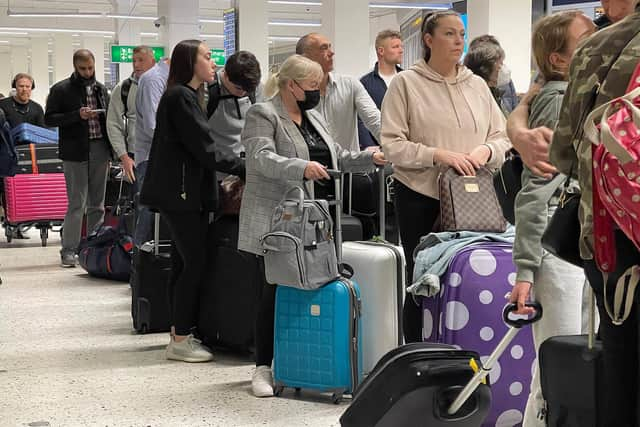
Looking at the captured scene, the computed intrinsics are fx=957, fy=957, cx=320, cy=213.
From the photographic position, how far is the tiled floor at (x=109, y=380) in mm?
3668

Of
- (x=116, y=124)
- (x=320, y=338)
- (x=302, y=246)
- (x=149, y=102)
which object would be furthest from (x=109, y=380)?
(x=116, y=124)

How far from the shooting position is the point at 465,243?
3281 millimetres

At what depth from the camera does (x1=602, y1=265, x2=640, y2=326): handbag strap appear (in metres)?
1.64

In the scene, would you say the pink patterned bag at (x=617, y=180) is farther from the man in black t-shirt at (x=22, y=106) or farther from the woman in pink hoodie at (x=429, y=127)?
the man in black t-shirt at (x=22, y=106)

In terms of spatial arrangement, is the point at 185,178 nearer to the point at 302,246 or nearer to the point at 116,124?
the point at 302,246

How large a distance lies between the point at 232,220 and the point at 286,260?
972 millimetres

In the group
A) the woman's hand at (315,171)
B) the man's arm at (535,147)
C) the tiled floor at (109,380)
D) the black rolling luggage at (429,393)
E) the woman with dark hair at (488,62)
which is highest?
the woman with dark hair at (488,62)

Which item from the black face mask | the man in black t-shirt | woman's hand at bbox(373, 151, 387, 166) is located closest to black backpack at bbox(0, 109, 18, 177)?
the man in black t-shirt

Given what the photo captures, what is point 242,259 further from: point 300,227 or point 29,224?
point 29,224

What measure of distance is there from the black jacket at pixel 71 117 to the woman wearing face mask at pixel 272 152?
415cm

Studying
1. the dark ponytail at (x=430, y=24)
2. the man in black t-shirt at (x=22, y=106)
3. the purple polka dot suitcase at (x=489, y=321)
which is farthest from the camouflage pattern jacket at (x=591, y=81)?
the man in black t-shirt at (x=22, y=106)

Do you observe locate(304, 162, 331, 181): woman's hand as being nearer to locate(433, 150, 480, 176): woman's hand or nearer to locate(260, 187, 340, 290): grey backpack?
locate(260, 187, 340, 290): grey backpack

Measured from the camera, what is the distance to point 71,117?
25.5 ft

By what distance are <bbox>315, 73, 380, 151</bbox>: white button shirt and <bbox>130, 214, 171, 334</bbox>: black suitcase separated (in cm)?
110
